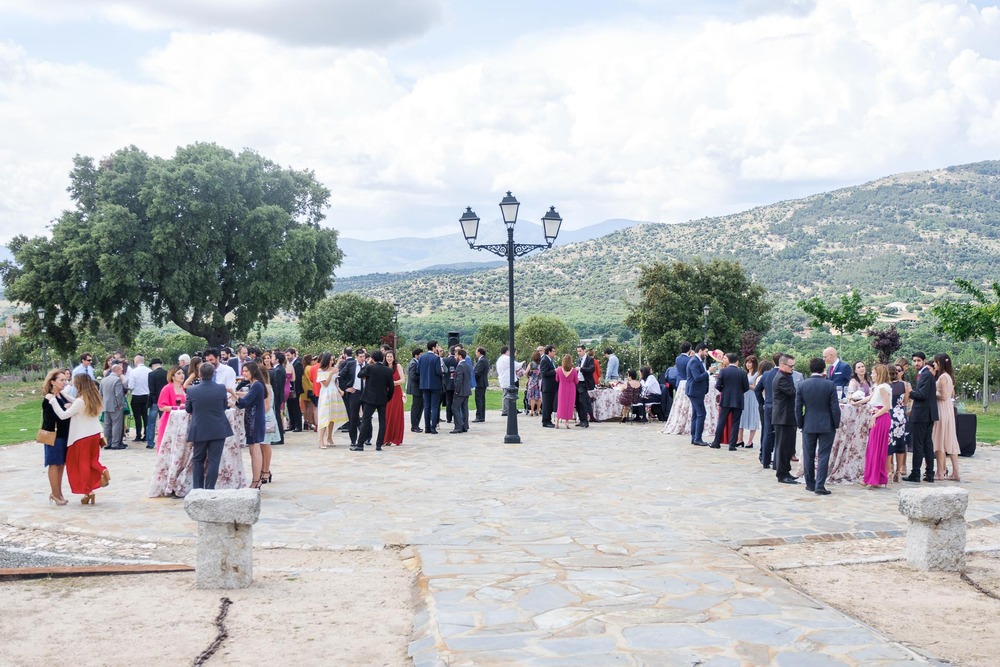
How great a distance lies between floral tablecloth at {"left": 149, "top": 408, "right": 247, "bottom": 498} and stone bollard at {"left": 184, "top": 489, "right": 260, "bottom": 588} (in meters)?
3.94

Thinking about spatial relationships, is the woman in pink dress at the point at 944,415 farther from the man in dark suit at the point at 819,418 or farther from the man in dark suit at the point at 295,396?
the man in dark suit at the point at 295,396

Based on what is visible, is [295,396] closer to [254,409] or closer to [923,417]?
[254,409]

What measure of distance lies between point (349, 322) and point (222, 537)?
70257 mm

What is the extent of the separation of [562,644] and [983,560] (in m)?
4.82

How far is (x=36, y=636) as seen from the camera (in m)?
5.98

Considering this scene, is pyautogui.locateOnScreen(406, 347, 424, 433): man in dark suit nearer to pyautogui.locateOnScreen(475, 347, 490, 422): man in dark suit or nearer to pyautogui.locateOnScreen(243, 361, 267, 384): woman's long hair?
pyautogui.locateOnScreen(475, 347, 490, 422): man in dark suit

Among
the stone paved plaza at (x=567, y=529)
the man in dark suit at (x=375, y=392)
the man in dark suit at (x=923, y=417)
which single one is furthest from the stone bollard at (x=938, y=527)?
the man in dark suit at (x=375, y=392)

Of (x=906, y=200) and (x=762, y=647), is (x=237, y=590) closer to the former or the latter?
(x=762, y=647)

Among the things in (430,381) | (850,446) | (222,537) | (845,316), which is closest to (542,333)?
(845,316)

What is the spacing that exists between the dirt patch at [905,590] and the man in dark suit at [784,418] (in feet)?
10.5

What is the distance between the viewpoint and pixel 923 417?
12602mm

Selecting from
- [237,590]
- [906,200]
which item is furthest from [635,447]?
[906,200]

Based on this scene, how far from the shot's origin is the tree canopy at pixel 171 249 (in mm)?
35531

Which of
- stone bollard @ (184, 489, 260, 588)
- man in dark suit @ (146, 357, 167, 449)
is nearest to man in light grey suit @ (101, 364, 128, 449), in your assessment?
man in dark suit @ (146, 357, 167, 449)
